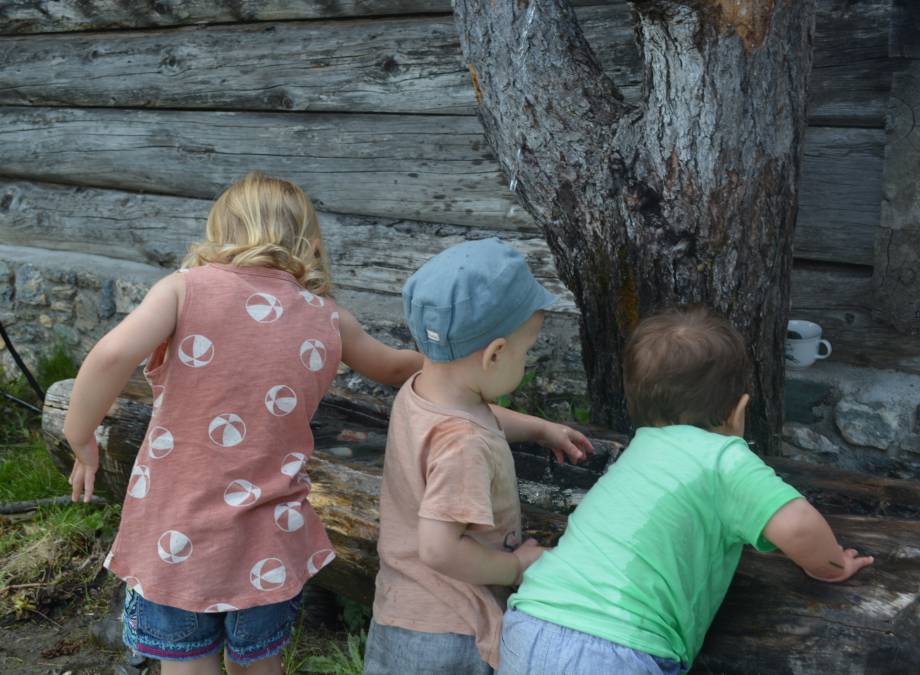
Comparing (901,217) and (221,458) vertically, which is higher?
(221,458)

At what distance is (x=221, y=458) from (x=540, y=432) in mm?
747

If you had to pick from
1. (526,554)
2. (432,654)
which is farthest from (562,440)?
(432,654)

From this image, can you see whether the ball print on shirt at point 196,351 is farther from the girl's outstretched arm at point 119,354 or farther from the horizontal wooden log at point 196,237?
the horizontal wooden log at point 196,237

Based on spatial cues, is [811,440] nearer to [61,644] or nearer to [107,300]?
[61,644]

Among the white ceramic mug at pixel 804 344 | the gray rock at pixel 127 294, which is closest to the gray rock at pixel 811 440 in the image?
the white ceramic mug at pixel 804 344

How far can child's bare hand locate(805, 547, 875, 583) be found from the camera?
204 cm

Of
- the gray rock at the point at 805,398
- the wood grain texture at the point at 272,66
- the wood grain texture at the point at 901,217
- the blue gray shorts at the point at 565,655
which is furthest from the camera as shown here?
the wood grain texture at the point at 272,66

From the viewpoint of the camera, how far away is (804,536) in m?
1.83

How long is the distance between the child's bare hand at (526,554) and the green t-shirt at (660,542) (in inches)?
3.8

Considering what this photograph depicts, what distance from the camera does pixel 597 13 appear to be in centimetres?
354

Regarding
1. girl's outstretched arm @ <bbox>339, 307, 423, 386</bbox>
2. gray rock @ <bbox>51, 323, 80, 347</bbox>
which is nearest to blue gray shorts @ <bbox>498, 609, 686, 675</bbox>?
girl's outstretched arm @ <bbox>339, 307, 423, 386</bbox>

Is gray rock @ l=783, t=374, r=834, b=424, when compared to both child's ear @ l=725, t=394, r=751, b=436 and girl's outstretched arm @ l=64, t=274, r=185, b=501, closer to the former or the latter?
child's ear @ l=725, t=394, r=751, b=436

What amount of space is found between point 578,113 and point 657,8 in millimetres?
378

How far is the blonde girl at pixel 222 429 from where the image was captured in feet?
6.93
